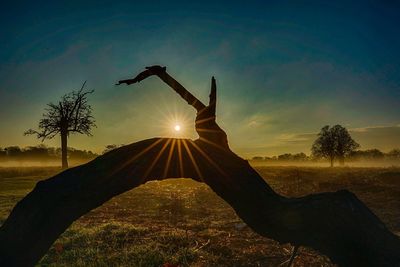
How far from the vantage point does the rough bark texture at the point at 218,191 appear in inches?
153

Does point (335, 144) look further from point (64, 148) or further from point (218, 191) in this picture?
point (218, 191)

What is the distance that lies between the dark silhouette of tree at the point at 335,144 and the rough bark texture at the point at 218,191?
9245 centimetres

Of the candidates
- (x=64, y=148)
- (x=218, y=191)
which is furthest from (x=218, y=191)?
(x=64, y=148)

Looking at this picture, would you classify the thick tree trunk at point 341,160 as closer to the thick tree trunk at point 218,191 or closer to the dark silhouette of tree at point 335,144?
the dark silhouette of tree at point 335,144

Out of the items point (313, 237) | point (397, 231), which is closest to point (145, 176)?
point (313, 237)

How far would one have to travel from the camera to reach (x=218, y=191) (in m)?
4.71

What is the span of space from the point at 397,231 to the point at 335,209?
933cm

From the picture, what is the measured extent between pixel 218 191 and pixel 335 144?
307 ft

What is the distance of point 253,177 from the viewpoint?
4594 mm

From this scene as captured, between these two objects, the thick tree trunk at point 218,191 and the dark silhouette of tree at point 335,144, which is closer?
the thick tree trunk at point 218,191

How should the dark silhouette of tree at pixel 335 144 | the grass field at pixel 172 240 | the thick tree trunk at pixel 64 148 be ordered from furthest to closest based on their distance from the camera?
the dark silhouette of tree at pixel 335 144
the thick tree trunk at pixel 64 148
the grass field at pixel 172 240

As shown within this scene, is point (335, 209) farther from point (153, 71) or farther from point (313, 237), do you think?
point (153, 71)

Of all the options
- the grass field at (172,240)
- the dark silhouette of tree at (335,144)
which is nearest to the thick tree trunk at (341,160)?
the dark silhouette of tree at (335,144)

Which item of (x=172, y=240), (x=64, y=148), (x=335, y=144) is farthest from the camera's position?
(x=335, y=144)
